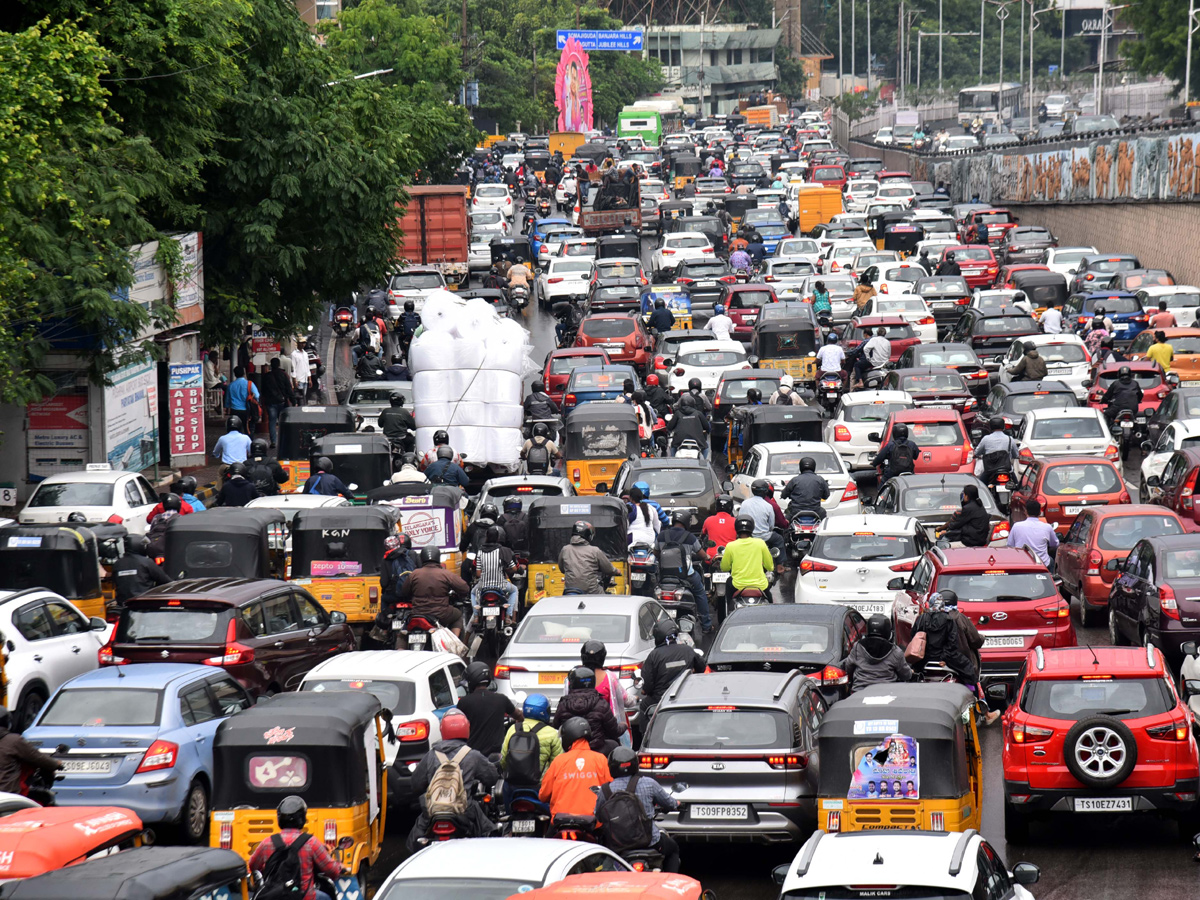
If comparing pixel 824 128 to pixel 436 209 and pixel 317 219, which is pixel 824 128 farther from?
pixel 317 219

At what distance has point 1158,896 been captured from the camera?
37.9 ft

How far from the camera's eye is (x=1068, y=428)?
25344 millimetres

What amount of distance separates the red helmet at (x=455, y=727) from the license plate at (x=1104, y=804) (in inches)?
168

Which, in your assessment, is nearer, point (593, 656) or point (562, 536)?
point (593, 656)

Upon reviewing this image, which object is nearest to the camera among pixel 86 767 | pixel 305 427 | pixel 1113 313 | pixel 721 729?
pixel 721 729

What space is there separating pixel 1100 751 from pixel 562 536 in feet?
26.5

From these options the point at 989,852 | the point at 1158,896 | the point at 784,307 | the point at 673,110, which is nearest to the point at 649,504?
the point at 1158,896

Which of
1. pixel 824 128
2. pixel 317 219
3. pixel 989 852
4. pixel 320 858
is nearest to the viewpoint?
pixel 989 852

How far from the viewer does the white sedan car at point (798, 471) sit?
80.0 feet

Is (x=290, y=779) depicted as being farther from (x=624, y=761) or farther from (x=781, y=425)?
(x=781, y=425)

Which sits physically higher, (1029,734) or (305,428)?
(305,428)

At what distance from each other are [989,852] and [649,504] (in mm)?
12050

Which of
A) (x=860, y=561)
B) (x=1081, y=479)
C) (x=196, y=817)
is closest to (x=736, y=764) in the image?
(x=196, y=817)

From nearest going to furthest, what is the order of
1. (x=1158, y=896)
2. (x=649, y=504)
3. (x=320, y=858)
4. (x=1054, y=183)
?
(x=320, y=858), (x=1158, y=896), (x=649, y=504), (x=1054, y=183)
